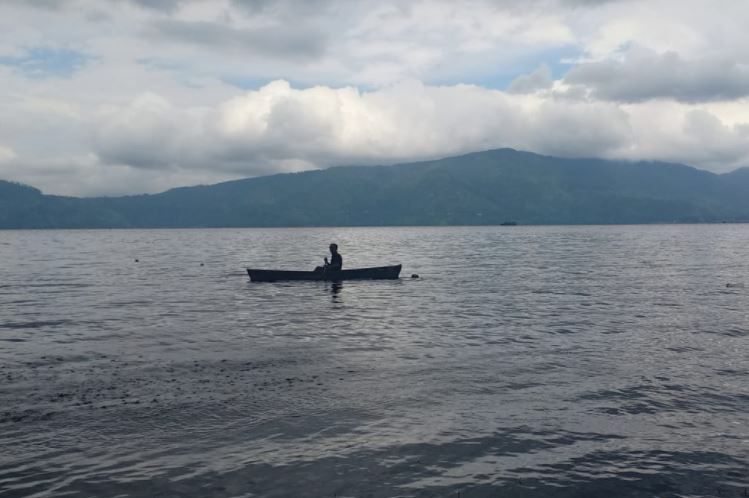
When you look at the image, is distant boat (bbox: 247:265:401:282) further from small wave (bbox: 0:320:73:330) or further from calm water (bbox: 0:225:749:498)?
small wave (bbox: 0:320:73:330)

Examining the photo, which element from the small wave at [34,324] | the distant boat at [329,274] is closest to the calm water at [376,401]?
the small wave at [34,324]

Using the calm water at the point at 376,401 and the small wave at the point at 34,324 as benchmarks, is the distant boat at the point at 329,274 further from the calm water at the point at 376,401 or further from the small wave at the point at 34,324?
the small wave at the point at 34,324

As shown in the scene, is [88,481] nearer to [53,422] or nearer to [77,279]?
[53,422]

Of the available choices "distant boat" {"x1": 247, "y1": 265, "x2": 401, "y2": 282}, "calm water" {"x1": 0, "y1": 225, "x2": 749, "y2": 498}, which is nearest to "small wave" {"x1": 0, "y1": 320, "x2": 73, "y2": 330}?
"calm water" {"x1": 0, "y1": 225, "x2": 749, "y2": 498}

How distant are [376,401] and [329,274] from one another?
36.4 m

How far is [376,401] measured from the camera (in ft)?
61.5

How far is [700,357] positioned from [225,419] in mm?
19996

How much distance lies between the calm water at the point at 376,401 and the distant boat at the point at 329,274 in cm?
1488

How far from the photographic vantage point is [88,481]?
12891 millimetres

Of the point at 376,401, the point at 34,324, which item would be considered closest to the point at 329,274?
the point at 34,324

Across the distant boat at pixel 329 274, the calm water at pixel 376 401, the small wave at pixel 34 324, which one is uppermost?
the distant boat at pixel 329 274

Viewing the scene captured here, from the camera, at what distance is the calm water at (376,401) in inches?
523

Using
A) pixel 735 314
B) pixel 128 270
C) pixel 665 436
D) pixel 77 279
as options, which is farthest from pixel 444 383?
pixel 128 270

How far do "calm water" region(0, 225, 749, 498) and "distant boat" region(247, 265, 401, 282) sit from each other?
14.9 metres
